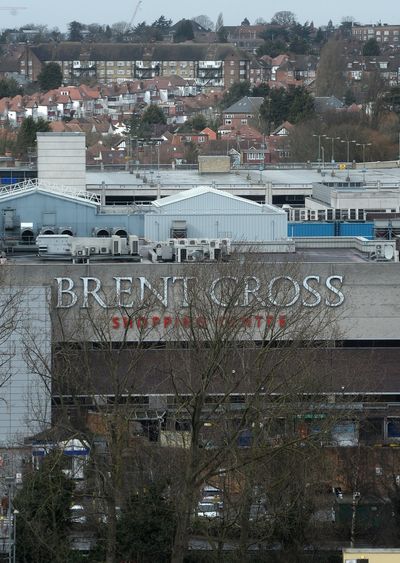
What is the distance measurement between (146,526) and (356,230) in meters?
18.0

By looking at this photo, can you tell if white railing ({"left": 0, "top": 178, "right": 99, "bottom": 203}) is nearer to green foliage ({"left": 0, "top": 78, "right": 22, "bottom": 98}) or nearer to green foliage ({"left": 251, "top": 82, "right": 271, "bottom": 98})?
green foliage ({"left": 251, "top": 82, "right": 271, "bottom": 98})

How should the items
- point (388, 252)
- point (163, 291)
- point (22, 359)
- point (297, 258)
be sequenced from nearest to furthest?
point (22, 359) < point (163, 291) < point (297, 258) < point (388, 252)

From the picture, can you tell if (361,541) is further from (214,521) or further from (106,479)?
(106,479)

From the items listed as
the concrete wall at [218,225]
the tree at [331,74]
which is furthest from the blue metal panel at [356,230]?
the tree at [331,74]

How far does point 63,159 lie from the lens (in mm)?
45469

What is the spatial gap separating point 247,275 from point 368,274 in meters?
3.44

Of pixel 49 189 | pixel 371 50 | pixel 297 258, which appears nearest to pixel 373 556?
pixel 297 258

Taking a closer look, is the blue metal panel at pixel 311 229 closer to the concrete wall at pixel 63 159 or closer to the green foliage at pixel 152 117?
the concrete wall at pixel 63 159

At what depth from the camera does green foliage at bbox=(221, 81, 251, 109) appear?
127 metres

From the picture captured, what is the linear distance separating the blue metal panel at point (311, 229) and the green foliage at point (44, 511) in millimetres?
17694

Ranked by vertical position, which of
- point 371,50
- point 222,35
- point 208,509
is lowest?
point 208,509

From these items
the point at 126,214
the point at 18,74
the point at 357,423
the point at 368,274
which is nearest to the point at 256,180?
the point at 126,214

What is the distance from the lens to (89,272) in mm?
31781

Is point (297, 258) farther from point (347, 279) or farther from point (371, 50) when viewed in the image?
point (371, 50)
